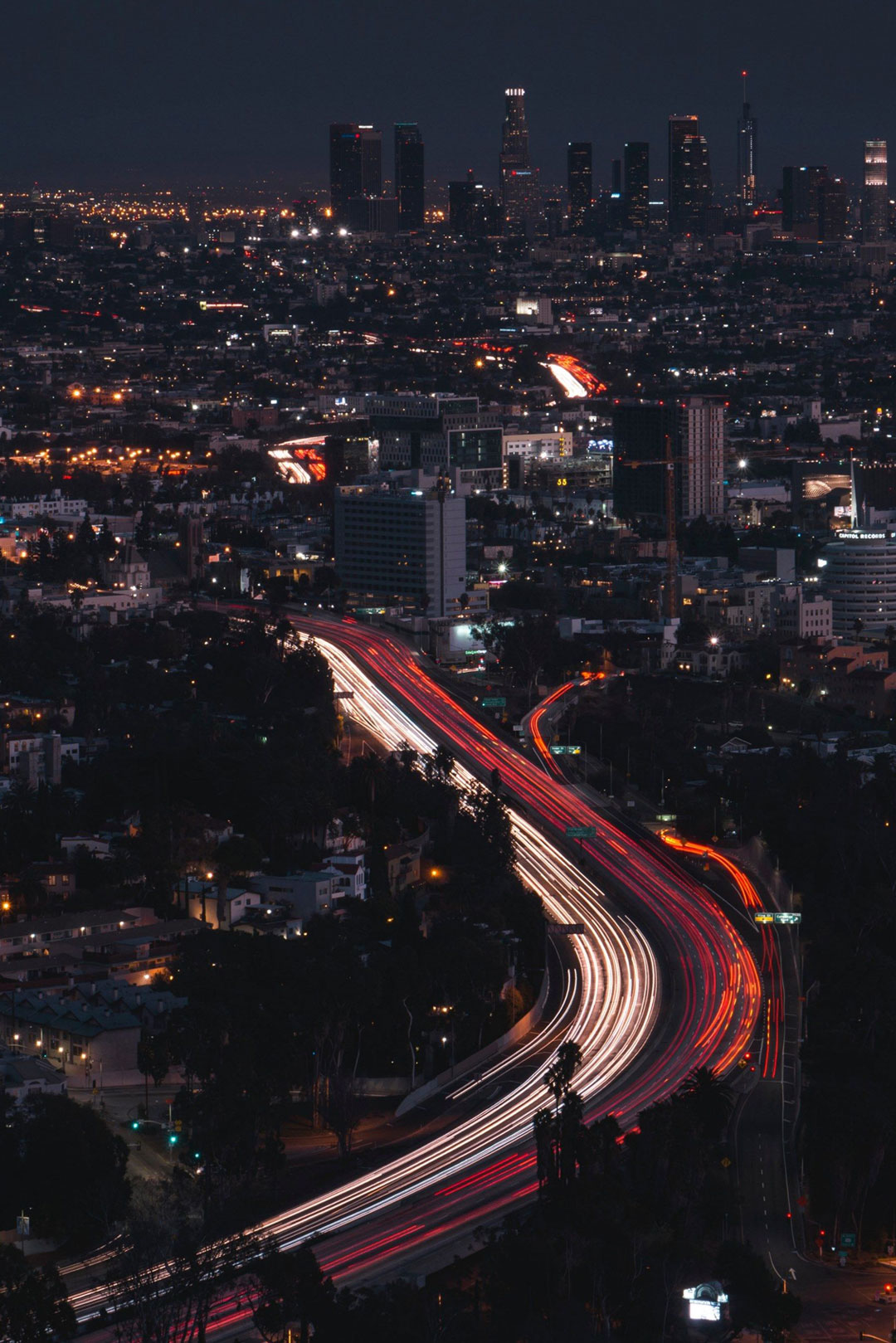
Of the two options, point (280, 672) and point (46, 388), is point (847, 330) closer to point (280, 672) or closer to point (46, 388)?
point (46, 388)

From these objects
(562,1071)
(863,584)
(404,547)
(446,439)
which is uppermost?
(446,439)

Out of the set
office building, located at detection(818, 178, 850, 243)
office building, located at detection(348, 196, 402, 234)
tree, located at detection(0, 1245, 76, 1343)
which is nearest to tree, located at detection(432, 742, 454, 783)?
tree, located at detection(0, 1245, 76, 1343)

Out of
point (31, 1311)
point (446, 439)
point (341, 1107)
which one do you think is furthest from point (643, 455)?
point (31, 1311)

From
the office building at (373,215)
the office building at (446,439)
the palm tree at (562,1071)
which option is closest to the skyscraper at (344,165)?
the office building at (373,215)

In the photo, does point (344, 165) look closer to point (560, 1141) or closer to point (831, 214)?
point (831, 214)

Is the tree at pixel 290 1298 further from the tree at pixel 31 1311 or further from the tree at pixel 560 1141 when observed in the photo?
the tree at pixel 560 1141
